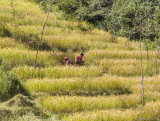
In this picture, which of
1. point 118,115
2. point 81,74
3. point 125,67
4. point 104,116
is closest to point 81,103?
point 104,116

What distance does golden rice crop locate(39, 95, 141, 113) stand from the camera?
6178 mm

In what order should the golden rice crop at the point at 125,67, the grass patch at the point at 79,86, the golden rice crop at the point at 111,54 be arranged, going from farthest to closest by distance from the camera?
1. the golden rice crop at the point at 111,54
2. the golden rice crop at the point at 125,67
3. the grass patch at the point at 79,86

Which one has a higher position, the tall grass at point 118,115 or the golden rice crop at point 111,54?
the golden rice crop at point 111,54

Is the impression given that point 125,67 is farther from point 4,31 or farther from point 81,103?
point 4,31

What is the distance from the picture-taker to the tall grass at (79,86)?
7324 millimetres

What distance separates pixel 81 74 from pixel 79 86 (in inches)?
46.0

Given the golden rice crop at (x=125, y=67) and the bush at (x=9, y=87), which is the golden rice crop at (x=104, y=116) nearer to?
the bush at (x=9, y=87)

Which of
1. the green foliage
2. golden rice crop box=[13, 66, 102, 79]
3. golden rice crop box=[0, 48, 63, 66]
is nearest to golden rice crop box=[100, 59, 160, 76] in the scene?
golden rice crop box=[13, 66, 102, 79]

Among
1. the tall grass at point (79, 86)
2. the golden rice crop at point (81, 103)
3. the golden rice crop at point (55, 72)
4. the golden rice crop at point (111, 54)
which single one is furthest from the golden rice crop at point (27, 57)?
the golden rice crop at point (81, 103)

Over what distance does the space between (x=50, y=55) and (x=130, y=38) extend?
9587mm

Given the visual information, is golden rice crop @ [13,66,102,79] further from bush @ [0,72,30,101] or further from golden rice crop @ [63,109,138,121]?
golden rice crop @ [63,109,138,121]

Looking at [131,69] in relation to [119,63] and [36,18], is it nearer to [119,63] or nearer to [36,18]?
[119,63]

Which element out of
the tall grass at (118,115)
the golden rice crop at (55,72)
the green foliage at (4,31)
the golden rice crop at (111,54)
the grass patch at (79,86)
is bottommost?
the tall grass at (118,115)

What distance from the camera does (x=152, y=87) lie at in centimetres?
804
